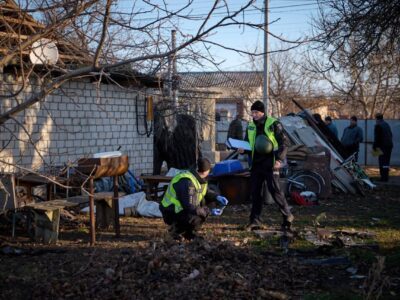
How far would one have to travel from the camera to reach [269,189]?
8.60m

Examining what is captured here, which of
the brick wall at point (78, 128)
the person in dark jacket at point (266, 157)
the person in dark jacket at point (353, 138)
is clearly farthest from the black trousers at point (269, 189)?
the person in dark jacket at point (353, 138)

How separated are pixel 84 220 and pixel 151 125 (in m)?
5.50

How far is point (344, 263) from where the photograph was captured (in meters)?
6.50

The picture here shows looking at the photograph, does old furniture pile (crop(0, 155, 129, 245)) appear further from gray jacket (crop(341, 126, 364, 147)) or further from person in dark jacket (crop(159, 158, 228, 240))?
gray jacket (crop(341, 126, 364, 147))

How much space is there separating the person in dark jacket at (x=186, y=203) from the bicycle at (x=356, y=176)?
652cm

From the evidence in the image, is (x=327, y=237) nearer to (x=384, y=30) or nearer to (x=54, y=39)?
(x=384, y=30)

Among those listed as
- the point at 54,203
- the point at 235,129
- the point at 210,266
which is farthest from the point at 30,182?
the point at 235,129

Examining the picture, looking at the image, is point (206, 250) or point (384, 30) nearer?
point (206, 250)

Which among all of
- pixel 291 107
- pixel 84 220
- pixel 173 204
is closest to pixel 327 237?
pixel 173 204

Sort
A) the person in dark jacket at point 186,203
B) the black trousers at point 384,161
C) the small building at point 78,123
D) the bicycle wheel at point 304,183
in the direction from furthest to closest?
the black trousers at point 384,161 → the bicycle wheel at point 304,183 → the small building at point 78,123 → the person in dark jacket at point 186,203

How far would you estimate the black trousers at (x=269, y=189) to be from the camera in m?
8.57

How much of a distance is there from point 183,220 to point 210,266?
1845mm

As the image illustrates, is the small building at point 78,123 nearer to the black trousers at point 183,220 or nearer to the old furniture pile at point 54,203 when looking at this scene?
the old furniture pile at point 54,203

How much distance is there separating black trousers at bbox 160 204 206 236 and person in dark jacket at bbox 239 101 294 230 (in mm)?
1517
